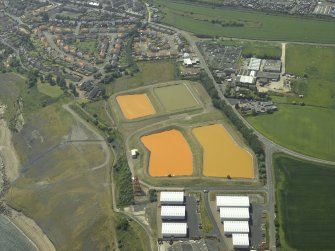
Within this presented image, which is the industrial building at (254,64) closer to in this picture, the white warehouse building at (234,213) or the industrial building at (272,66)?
the industrial building at (272,66)

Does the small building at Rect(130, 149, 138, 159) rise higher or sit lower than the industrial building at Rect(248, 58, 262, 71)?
lower

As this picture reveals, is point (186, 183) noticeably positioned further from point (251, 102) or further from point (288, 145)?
point (251, 102)

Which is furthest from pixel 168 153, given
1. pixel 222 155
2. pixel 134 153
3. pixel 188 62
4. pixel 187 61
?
pixel 187 61

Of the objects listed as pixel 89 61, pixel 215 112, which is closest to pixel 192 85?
pixel 215 112

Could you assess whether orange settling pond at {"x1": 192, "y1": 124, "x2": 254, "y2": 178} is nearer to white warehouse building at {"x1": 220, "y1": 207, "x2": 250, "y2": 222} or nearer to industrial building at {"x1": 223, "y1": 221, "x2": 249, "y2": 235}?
white warehouse building at {"x1": 220, "y1": 207, "x2": 250, "y2": 222}

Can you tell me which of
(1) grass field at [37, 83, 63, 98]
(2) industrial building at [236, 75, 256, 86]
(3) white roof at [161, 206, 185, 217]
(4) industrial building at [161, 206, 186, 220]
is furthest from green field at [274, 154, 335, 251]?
(1) grass field at [37, 83, 63, 98]

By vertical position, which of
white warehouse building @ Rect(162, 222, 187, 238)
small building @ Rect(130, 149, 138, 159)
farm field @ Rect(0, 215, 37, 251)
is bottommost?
farm field @ Rect(0, 215, 37, 251)

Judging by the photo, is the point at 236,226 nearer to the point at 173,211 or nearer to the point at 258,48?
the point at 173,211
